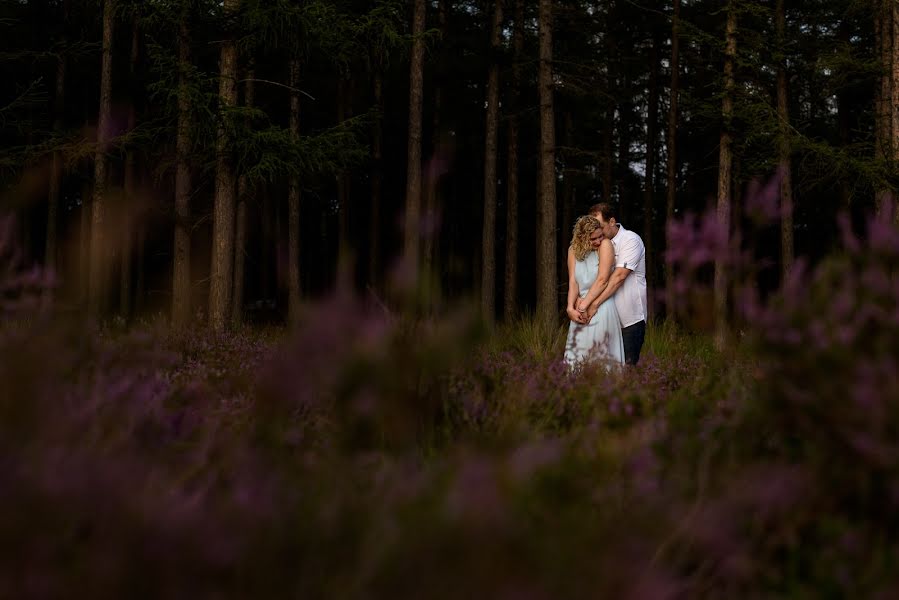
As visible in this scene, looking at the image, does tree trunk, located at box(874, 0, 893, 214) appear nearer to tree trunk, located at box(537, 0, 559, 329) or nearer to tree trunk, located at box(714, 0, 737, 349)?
tree trunk, located at box(714, 0, 737, 349)

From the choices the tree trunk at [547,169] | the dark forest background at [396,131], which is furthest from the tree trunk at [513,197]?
the tree trunk at [547,169]

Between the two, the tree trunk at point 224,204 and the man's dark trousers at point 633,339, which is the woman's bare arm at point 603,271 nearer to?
A: the man's dark trousers at point 633,339

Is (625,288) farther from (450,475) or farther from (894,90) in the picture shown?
(894,90)

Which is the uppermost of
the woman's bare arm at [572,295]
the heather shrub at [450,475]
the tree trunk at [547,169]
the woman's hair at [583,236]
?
the tree trunk at [547,169]

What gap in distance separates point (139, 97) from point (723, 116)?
17312 millimetres

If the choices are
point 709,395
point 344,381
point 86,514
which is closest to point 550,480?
point 344,381

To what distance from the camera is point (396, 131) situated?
110 ft

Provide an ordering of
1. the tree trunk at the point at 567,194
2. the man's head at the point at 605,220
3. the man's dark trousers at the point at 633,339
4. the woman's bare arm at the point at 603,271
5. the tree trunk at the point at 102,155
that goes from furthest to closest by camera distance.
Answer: the tree trunk at the point at 567,194
the tree trunk at the point at 102,155
the man's dark trousers at the point at 633,339
the man's head at the point at 605,220
the woman's bare arm at the point at 603,271

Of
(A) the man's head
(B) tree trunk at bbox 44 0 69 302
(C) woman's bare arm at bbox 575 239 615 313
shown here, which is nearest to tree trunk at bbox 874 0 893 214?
(A) the man's head

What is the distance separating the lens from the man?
25.8ft

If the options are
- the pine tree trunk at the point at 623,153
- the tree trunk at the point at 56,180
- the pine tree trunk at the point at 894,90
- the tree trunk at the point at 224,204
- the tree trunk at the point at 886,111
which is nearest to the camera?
the tree trunk at the point at 224,204

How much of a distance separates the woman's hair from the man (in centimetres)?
9

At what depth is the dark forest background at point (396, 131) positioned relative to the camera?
12734 millimetres

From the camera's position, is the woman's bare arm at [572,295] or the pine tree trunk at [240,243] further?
the pine tree trunk at [240,243]
